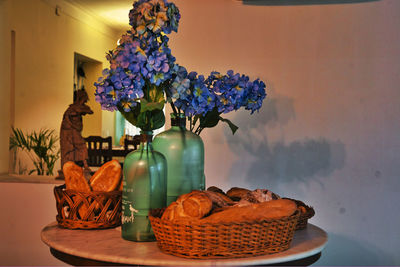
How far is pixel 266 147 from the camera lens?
219cm

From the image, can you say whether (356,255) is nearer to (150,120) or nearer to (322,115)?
(322,115)

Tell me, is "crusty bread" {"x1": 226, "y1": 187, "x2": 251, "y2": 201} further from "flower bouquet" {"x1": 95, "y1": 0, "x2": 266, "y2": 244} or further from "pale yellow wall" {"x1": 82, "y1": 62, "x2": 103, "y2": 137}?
"pale yellow wall" {"x1": 82, "y1": 62, "x2": 103, "y2": 137}

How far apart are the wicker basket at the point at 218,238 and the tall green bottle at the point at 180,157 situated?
0.86 feet

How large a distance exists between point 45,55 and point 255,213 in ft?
17.0

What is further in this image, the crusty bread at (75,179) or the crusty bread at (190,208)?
the crusty bread at (75,179)

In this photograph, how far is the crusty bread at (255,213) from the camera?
989 millimetres

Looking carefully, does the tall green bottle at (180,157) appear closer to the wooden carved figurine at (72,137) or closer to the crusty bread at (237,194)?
the crusty bread at (237,194)

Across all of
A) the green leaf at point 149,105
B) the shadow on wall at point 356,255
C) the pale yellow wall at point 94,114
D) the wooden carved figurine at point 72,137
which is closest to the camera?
the green leaf at point 149,105

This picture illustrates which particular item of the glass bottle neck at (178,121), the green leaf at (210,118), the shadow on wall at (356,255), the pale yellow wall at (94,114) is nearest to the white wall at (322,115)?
the shadow on wall at (356,255)

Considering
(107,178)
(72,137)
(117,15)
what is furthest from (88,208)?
(117,15)

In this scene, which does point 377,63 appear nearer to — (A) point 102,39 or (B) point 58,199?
(B) point 58,199

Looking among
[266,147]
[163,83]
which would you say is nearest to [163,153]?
[163,83]

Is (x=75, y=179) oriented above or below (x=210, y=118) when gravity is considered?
below

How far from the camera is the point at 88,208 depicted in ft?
4.01
